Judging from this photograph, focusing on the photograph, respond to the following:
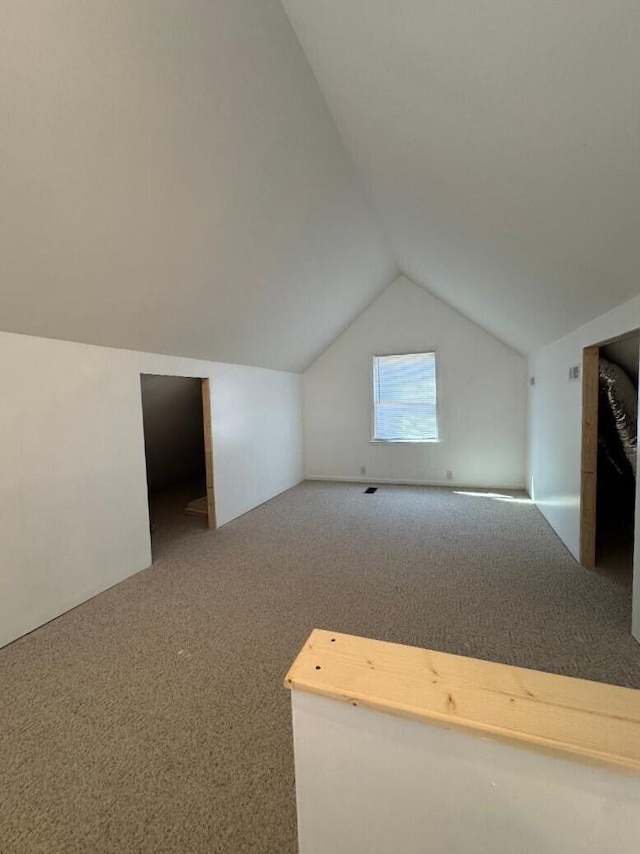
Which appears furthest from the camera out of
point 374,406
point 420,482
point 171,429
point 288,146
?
point 374,406

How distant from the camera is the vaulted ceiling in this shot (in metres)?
1.24

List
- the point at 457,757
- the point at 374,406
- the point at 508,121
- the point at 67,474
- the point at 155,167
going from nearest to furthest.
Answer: the point at 457,757 → the point at 508,121 → the point at 155,167 → the point at 67,474 → the point at 374,406

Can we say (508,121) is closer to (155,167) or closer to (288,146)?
(288,146)

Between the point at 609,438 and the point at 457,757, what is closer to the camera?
the point at 457,757

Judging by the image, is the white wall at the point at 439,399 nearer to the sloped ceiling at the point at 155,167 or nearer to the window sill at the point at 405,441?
the window sill at the point at 405,441

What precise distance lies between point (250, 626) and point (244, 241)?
2.55 meters

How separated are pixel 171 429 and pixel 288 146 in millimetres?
4056

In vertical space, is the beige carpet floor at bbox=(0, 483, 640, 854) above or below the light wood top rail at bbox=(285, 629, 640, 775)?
below

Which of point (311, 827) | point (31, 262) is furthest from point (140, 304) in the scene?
point (311, 827)

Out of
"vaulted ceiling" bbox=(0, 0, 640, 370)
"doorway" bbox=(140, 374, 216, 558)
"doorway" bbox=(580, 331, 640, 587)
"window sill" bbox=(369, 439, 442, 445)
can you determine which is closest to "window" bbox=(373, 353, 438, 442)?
"window sill" bbox=(369, 439, 442, 445)

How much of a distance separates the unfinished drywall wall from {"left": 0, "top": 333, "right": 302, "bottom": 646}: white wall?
1060 millimetres

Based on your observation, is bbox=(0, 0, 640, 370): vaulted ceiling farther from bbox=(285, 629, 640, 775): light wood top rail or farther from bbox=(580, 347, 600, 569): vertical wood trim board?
bbox=(285, 629, 640, 775): light wood top rail

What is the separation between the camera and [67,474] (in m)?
2.58

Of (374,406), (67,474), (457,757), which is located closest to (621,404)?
(374,406)
